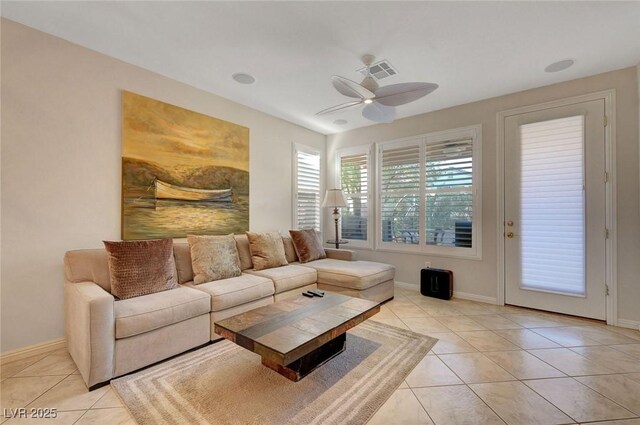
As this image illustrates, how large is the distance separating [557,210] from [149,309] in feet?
14.4

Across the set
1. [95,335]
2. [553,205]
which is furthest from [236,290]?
[553,205]

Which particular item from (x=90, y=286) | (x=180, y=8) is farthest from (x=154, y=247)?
(x=180, y=8)

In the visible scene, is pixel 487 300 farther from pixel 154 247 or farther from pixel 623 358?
pixel 154 247

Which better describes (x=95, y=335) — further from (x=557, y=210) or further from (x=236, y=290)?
(x=557, y=210)

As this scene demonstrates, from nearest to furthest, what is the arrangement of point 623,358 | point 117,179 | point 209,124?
point 623,358
point 117,179
point 209,124

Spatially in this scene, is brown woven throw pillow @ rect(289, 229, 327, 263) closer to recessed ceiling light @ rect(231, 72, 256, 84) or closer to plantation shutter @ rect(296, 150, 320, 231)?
plantation shutter @ rect(296, 150, 320, 231)

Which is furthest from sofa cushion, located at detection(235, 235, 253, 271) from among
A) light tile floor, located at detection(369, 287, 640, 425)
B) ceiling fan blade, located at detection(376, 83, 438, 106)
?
ceiling fan blade, located at detection(376, 83, 438, 106)

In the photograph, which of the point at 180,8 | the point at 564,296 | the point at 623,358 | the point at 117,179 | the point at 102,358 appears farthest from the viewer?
the point at 564,296

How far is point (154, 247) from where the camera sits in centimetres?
259

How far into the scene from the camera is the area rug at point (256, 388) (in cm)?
164

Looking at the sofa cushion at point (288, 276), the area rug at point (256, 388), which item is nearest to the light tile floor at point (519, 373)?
the area rug at point (256, 388)

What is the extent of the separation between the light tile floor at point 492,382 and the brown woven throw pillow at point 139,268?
68 centimetres

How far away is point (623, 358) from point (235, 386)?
312 cm

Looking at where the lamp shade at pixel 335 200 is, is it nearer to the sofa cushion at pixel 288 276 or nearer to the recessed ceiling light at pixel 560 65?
the sofa cushion at pixel 288 276
